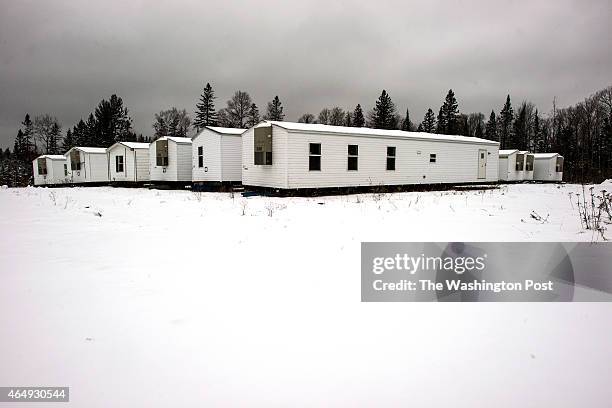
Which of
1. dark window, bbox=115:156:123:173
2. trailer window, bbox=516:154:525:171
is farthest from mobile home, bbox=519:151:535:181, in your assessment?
dark window, bbox=115:156:123:173

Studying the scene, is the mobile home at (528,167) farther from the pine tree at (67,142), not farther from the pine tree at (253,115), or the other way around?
the pine tree at (67,142)

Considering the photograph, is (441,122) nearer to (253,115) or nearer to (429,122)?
(429,122)

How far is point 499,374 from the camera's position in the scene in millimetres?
2201

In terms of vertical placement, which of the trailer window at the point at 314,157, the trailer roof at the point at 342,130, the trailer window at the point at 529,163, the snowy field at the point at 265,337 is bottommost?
the snowy field at the point at 265,337

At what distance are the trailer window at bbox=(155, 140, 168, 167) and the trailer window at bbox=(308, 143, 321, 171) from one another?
34.7 ft

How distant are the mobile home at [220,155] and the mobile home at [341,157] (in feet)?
4.37

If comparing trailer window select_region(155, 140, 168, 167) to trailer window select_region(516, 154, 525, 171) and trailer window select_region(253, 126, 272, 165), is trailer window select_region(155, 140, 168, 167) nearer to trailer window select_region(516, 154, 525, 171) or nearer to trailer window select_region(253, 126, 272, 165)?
trailer window select_region(253, 126, 272, 165)

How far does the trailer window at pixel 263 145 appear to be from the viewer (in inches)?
598

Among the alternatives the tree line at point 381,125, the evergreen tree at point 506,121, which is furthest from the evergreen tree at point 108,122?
the evergreen tree at point 506,121

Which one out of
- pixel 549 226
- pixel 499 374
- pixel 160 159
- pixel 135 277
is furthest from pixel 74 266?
pixel 160 159

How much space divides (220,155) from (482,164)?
15.9 meters

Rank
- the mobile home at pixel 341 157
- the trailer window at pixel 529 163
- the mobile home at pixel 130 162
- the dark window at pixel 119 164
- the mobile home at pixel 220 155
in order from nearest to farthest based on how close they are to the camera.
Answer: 1. the mobile home at pixel 341 157
2. the mobile home at pixel 220 155
3. the mobile home at pixel 130 162
4. the dark window at pixel 119 164
5. the trailer window at pixel 529 163

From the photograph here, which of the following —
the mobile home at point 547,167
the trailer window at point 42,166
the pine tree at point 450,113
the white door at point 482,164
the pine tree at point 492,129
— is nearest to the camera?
the white door at point 482,164

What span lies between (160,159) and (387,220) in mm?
18088
